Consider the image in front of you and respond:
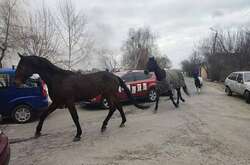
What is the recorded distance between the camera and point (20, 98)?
9.66m

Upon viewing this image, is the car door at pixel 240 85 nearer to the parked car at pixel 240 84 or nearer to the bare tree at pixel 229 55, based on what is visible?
the parked car at pixel 240 84

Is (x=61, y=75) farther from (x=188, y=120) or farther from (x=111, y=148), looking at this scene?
(x=188, y=120)

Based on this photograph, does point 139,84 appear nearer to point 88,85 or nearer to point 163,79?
point 163,79

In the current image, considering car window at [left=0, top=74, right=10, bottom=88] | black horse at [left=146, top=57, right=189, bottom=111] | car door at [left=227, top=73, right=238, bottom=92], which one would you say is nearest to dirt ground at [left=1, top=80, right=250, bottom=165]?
car window at [left=0, top=74, right=10, bottom=88]

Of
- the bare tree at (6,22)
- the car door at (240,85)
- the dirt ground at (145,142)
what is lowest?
the dirt ground at (145,142)

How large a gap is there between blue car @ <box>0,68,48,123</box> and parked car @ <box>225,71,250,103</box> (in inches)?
390

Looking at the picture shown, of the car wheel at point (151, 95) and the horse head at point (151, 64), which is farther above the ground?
the horse head at point (151, 64)

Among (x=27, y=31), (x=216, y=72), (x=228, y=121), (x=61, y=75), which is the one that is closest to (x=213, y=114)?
(x=228, y=121)

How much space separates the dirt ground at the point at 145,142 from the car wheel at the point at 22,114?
366mm

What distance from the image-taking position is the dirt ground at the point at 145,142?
519 cm

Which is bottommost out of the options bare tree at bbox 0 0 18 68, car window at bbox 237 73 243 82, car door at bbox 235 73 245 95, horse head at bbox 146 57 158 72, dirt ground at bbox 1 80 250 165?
dirt ground at bbox 1 80 250 165

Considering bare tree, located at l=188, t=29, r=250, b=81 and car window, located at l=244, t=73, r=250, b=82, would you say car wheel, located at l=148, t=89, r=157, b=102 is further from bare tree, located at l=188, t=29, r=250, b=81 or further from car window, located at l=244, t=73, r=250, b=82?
bare tree, located at l=188, t=29, r=250, b=81

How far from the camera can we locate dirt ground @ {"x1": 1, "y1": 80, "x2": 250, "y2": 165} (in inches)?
204

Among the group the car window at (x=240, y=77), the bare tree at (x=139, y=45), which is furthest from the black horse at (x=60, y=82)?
the bare tree at (x=139, y=45)
